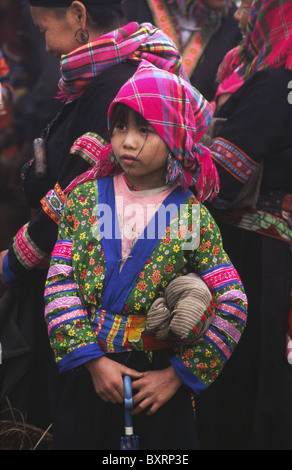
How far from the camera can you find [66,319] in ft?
5.14

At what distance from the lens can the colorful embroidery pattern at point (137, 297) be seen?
5.17 ft

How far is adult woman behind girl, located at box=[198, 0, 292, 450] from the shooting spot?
6.68 ft

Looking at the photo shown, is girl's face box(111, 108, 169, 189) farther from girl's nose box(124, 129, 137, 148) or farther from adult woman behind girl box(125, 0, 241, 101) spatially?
adult woman behind girl box(125, 0, 241, 101)

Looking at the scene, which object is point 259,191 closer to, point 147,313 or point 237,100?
point 237,100

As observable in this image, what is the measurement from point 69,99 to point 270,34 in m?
0.85

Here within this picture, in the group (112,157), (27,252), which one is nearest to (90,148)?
(112,157)

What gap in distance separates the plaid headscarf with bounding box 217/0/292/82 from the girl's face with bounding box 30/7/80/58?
73 cm

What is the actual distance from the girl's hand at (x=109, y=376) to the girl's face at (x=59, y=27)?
121 cm

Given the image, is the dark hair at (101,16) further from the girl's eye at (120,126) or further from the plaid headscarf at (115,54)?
the girl's eye at (120,126)

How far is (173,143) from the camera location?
1.58 metres

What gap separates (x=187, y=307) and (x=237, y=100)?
1074 mm

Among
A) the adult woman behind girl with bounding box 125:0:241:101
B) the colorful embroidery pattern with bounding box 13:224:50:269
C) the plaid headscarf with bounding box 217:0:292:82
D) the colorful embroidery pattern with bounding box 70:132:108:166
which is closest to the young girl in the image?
the colorful embroidery pattern with bounding box 70:132:108:166

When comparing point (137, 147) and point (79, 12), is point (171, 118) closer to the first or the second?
point (137, 147)
